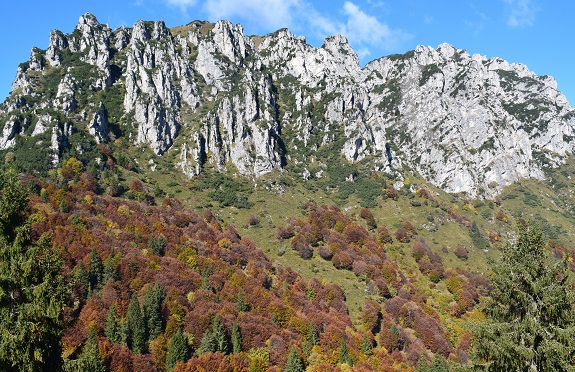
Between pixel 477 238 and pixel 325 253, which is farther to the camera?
pixel 477 238

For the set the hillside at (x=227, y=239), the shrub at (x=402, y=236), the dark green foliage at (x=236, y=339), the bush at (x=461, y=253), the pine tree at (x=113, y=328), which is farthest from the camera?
the shrub at (x=402, y=236)

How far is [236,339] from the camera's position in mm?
70625

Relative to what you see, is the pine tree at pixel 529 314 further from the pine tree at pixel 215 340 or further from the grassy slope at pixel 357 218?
the grassy slope at pixel 357 218

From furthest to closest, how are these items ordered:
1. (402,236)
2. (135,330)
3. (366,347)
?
(402,236)
(366,347)
(135,330)

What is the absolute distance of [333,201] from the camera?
176250mm

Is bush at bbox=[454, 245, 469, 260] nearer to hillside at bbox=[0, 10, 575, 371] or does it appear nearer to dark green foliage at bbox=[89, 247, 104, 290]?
hillside at bbox=[0, 10, 575, 371]

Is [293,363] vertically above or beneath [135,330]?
beneath

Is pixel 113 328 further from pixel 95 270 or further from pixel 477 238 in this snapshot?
pixel 477 238

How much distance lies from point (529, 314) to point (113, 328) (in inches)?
2390

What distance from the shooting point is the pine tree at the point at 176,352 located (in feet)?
200

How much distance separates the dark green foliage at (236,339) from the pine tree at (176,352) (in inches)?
381

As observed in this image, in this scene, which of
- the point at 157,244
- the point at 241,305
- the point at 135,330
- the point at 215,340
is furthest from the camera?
the point at 157,244

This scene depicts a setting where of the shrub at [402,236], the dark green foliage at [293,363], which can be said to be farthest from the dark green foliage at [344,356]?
the shrub at [402,236]

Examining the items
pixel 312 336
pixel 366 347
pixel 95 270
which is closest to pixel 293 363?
pixel 312 336
